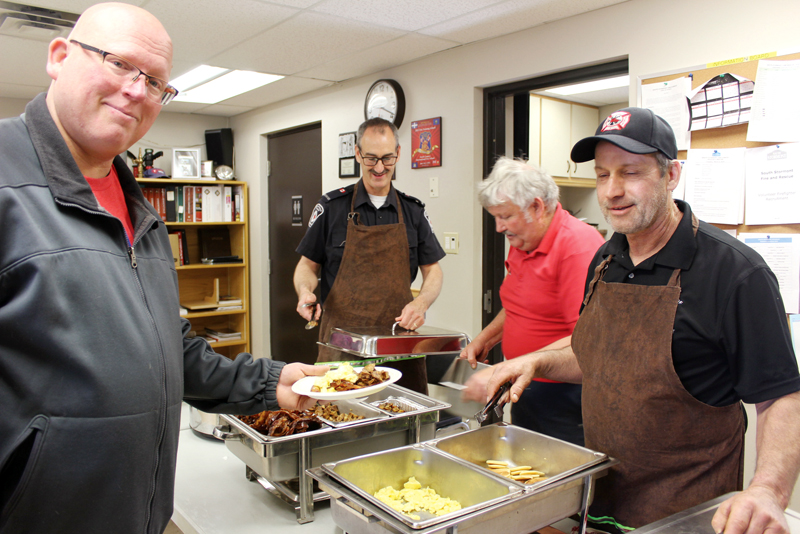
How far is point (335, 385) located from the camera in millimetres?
1536

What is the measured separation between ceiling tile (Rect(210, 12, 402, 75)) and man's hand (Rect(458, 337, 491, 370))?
1.90 m

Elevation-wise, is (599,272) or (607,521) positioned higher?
(599,272)

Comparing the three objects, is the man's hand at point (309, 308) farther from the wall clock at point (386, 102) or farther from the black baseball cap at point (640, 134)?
the wall clock at point (386, 102)

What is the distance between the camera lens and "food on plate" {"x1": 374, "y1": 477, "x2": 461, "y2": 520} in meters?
1.31

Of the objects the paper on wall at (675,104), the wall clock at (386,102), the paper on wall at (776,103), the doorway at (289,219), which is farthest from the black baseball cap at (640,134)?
the doorway at (289,219)

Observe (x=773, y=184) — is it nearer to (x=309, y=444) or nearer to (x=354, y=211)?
(x=354, y=211)

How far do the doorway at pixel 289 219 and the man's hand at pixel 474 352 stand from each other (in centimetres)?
286

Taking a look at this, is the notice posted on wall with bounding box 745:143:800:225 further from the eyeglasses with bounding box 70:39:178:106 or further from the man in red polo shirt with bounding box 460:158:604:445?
the eyeglasses with bounding box 70:39:178:106

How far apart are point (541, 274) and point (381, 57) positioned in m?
Result: 2.34

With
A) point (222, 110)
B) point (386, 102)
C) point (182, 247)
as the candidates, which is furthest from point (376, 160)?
point (222, 110)

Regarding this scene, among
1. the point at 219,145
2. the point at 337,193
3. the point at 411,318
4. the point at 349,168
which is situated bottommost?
the point at 411,318

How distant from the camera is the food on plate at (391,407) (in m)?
1.82

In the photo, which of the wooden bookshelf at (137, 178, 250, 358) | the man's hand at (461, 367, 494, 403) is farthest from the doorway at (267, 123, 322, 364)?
the man's hand at (461, 367, 494, 403)

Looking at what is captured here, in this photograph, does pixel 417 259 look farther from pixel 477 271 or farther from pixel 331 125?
pixel 331 125
